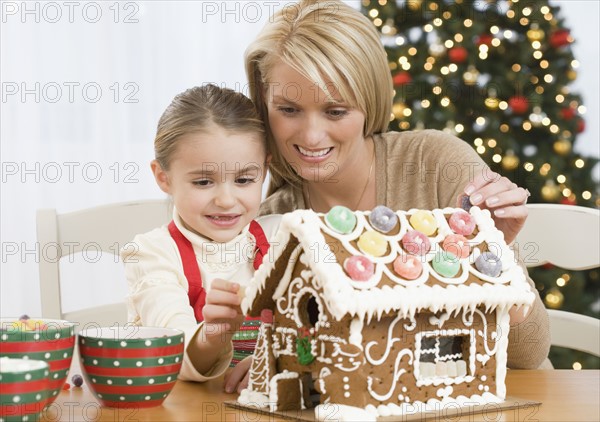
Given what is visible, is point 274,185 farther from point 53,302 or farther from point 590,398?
point 590,398

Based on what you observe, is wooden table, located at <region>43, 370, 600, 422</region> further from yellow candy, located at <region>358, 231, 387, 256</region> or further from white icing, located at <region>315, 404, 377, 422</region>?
yellow candy, located at <region>358, 231, 387, 256</region>

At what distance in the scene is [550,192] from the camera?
152 inches

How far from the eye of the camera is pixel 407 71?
3.96m

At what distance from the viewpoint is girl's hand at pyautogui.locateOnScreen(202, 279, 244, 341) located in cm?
135

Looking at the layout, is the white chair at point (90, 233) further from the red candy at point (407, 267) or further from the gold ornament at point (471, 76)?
the gold ornament at point (471, 76)

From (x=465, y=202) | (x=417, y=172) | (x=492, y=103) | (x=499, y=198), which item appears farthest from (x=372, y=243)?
(x=492, y=103)

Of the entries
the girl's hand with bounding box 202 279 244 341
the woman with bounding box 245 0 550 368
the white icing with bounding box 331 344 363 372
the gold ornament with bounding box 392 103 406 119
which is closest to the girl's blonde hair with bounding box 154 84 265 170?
the woman with bounding box 245 0 550 368

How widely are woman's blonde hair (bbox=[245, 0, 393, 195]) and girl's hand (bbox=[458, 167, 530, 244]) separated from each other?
1.48 feet

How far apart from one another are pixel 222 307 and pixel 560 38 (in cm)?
305

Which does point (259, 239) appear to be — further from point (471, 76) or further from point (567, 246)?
point (471, 76)

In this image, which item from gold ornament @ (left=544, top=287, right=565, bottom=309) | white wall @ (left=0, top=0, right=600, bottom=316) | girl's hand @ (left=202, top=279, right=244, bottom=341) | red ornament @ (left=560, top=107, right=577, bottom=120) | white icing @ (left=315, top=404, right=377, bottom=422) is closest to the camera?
white icing @ (left=315, top=404, right=377, bottom=422)

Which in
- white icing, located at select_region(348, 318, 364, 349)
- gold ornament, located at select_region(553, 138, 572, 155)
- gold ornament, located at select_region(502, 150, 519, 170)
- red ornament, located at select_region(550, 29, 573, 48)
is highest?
red ornament, located at select_region(550, 29, 573, 48)

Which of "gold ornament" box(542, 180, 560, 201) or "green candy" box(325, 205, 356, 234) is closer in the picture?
"green candy" box(325, 205, 356, 234)

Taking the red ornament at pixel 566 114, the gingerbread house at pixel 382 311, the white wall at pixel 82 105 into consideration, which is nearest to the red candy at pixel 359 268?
the gingerbread house at pixel 382 311
